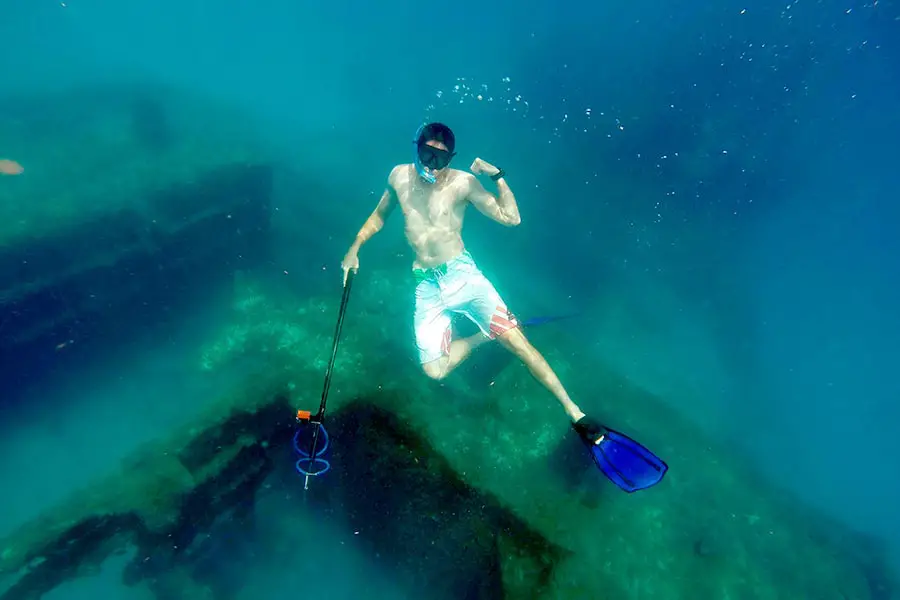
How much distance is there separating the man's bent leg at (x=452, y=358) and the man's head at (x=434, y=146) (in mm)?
2249

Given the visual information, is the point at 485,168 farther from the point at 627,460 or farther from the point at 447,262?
the point at 627,460

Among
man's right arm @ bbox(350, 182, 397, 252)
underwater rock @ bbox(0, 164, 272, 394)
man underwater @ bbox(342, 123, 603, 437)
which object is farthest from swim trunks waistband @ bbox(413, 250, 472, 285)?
underwater rock @ bbox(0, 164, 272, 394)

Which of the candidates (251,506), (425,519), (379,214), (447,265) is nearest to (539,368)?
(447,265)

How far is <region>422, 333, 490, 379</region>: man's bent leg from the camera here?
232 inches

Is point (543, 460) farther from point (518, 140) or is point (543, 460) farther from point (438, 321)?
point (518, 140)

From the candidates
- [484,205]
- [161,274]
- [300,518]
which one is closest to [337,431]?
[300,518]

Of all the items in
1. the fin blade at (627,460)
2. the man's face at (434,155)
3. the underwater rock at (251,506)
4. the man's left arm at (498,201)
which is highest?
the man's face at (434,155)

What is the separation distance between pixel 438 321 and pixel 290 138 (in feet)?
33.0

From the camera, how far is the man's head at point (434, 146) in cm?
502

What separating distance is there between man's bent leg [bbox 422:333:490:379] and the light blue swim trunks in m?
0.06

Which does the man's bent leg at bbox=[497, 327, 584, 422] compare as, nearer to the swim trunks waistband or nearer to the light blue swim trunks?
the light blue swim trunks

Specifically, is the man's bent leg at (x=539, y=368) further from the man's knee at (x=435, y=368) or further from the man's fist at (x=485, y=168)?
the man's fist at (x=485, y=168)

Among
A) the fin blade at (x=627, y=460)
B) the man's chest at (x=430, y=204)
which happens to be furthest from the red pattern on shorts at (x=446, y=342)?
the fin blade at (x=627, y=460)

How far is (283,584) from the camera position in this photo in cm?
707
